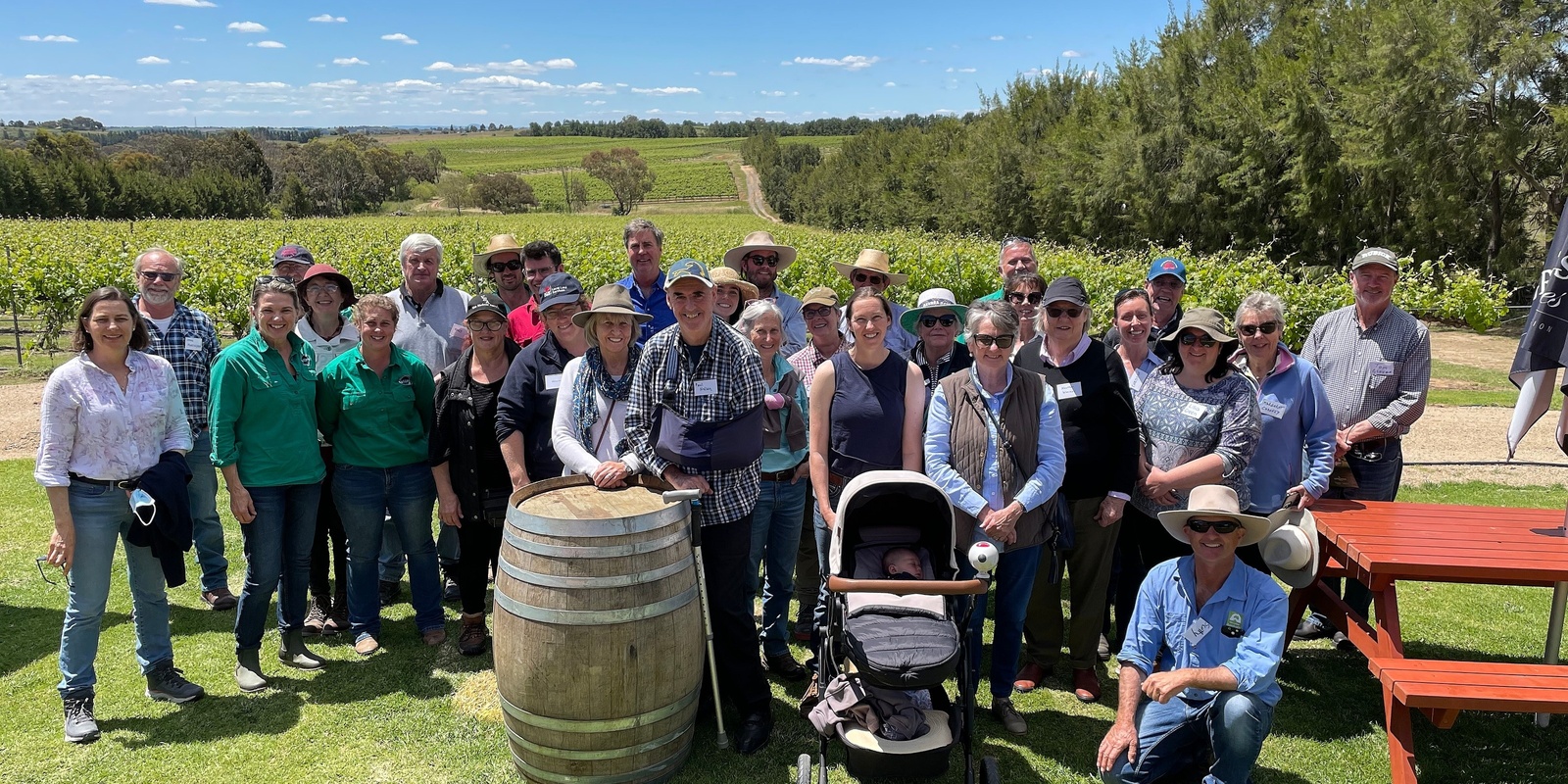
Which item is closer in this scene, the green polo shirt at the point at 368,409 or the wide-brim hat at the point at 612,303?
the wide-brim hat at the point at 612,303

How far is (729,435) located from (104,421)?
2713 mm

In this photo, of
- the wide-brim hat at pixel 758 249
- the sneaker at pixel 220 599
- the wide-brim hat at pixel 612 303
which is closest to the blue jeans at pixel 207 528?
the sneaker at pixel 220 599

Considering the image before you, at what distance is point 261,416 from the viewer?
426 cm

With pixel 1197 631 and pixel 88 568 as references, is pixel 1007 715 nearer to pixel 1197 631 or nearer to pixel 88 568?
pixel 1197 631

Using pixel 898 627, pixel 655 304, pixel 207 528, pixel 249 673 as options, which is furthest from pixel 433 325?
pixel 898 627

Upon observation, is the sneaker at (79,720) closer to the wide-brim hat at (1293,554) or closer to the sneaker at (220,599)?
the sneaker at (220,599)

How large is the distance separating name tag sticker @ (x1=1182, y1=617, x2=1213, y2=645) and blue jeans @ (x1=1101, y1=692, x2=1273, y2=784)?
0.68 feet

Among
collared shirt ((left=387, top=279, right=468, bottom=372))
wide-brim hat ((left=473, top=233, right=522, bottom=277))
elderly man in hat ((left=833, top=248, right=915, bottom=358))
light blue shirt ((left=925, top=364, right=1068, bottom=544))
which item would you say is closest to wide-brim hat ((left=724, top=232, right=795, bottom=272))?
elderly man in hat ((left=833, top=248, right=915, bottom=358))

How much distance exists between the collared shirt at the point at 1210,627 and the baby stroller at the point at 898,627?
0.63 meters

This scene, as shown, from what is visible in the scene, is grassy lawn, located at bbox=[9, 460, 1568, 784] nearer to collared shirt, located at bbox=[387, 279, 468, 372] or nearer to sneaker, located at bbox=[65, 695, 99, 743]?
sneaker, located at bbox=[65, 695, 99, 743]

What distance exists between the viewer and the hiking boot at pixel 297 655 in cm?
459

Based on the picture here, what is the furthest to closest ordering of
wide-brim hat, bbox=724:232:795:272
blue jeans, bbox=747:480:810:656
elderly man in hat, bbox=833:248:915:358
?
wide-brim hat, bbox=724:232:795:272
elderly man in hat, bbox=833:248:915:358
blue jeans, bbox=747:480:810:656

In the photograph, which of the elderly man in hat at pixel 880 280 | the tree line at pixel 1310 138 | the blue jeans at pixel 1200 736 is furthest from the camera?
the tree line at pixel 1310 138

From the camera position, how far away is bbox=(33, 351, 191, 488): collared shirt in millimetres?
3656
